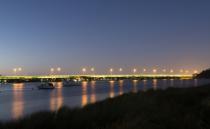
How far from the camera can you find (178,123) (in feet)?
45.5

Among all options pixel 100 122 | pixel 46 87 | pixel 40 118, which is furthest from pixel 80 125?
pixel 46 87

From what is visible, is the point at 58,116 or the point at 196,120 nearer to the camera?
the point at 196,120

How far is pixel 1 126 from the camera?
56.7 ft

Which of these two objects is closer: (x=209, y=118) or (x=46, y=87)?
(x=209, y=118)

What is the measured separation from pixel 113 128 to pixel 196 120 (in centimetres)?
339

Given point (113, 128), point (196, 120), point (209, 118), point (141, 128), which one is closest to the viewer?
point (141, 128)

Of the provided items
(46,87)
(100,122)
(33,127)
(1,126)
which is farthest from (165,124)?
(46,87)

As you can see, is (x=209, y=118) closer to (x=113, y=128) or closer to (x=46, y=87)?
(x=113, y=128)

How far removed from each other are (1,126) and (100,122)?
4.50m

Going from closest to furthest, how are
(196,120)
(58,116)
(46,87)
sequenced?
(196,120) < (58,116) < (46,87)

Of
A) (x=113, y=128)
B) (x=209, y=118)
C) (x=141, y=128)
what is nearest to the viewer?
(x=141, y=128)

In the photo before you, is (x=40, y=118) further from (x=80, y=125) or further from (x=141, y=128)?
(x=141, y=128)

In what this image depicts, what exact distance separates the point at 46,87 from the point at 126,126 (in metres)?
125

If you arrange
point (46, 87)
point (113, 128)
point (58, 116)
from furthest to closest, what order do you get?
1. point (46, 87)
2. point (58, 116)
3. point (113, 128)
